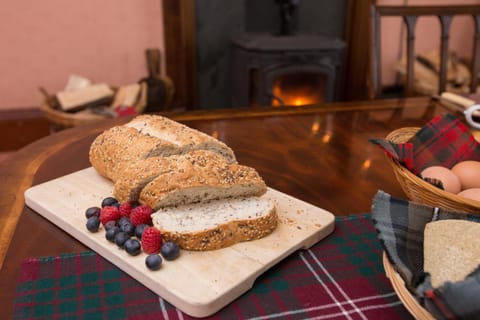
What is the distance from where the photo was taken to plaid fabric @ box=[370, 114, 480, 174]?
109cm

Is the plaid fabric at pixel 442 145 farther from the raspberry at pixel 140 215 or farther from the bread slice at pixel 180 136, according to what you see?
the raspberry at pixel 140 215

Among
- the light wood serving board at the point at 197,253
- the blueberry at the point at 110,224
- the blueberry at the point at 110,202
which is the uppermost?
the blueberry at the point at 110,202

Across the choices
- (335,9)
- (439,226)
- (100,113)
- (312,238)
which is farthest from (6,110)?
(439,226)

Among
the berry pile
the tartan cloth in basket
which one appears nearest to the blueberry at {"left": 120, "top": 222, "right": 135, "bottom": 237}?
the berry pile

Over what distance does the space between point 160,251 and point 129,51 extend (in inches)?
97.4

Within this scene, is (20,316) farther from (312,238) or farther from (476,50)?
(476,50)

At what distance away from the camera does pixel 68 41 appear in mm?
2957

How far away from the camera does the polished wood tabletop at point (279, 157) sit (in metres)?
0.91

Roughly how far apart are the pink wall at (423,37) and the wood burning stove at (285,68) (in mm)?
834

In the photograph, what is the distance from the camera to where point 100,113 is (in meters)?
2.62

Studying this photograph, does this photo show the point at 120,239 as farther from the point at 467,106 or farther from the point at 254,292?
the point at 467,106

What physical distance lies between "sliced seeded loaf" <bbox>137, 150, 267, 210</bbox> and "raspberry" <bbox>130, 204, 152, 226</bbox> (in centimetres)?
2

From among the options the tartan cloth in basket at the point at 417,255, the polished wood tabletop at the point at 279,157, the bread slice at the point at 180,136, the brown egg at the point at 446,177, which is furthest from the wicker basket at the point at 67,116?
the tartan cloth in basket at the point at 417,255

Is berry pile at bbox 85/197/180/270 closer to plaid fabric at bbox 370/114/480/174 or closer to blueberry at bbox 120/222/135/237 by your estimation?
blueberry at bbox 120/222/135/237
